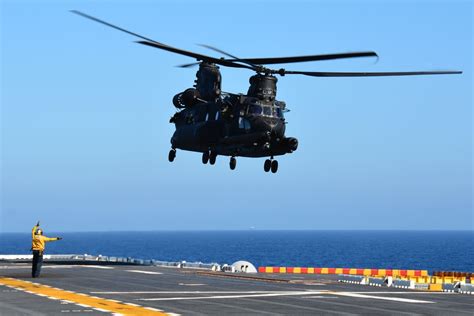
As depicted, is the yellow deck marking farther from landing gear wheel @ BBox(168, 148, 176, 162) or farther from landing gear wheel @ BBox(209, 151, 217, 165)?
landing gear wheel @ BBox(168, 148, 176, 162)

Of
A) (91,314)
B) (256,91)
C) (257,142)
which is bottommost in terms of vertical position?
(91,314)

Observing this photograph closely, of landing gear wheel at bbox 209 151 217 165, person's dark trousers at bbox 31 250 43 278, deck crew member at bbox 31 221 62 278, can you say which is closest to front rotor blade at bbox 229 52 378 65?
landing gear wheel at bbox 209 151 217 165

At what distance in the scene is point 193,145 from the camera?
47812 mm

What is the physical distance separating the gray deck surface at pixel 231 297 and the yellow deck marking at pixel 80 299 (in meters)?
0.58

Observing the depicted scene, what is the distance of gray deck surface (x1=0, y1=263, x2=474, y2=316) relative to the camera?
24875 millimetres

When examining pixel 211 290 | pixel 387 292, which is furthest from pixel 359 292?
pixel 211 290

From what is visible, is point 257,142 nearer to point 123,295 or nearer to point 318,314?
point 123,295

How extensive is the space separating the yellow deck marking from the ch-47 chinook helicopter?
41.4ft

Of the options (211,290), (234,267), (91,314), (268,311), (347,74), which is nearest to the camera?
(91,314)

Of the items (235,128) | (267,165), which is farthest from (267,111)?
(267,165)

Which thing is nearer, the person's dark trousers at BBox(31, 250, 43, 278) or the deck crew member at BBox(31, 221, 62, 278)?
the deck crew member at BBox(31, 221, 62, 278)

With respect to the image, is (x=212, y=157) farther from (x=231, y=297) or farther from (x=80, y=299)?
(x=80, y=299)

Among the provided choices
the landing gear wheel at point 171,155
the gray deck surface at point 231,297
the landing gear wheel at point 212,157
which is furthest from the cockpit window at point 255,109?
the gray deck surface at point 231,297

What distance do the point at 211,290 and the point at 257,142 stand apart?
1174 centimetres
